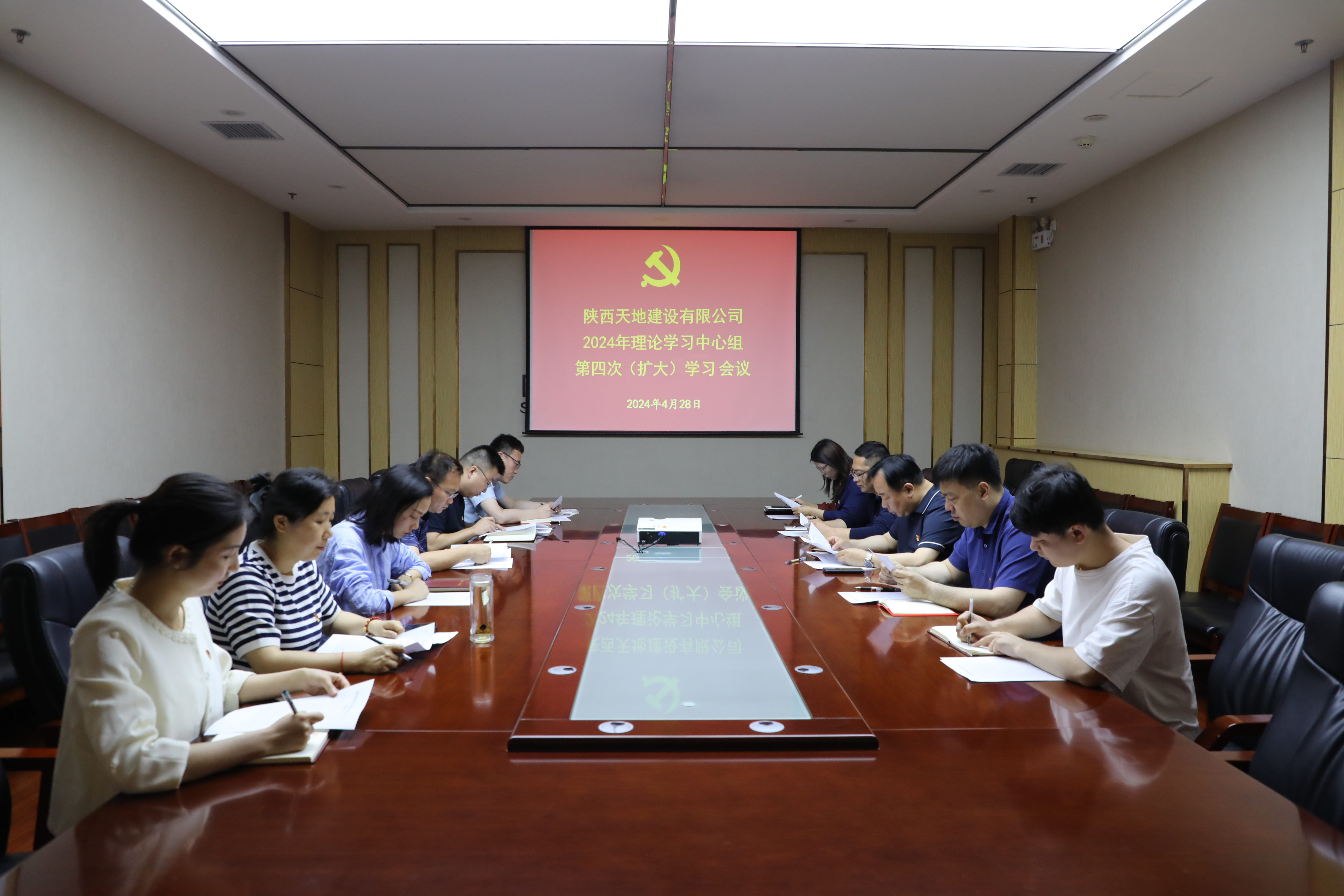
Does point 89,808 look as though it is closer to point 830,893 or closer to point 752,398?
point 830,893

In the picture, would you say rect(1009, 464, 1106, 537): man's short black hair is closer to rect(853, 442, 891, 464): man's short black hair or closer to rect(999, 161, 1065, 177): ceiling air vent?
rect(853, 442, 891, 464): man's short black hair

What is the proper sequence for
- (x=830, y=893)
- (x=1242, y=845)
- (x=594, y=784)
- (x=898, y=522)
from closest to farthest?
(x=830, y=893) → (x=1242, y=845) → (x=594, y=784) → (x=898, y=522)

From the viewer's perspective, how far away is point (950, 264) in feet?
25.7

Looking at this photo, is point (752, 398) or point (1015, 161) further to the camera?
point (752, 398)

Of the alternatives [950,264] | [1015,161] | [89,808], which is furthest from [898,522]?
[950,264]

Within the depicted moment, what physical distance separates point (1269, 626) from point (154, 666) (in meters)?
2.38

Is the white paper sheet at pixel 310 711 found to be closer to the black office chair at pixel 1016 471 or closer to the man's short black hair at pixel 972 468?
the man's short black hair at pixel 972 468

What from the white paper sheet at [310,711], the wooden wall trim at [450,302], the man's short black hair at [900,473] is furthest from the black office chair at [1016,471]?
the white paper sheet at [310,711]

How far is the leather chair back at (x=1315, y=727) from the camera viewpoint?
5.00 feet

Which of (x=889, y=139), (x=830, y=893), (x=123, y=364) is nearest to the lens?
(x=830, y=893)

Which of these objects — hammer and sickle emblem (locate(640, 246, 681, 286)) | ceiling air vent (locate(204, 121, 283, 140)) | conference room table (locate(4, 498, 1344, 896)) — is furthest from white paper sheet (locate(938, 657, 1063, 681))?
hammer and sickle emblem (locate(640, 246, 681, 286))

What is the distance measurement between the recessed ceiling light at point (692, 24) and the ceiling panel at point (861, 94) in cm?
6

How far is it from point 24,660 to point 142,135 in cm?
435

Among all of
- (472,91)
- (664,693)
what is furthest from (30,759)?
(472,91)
